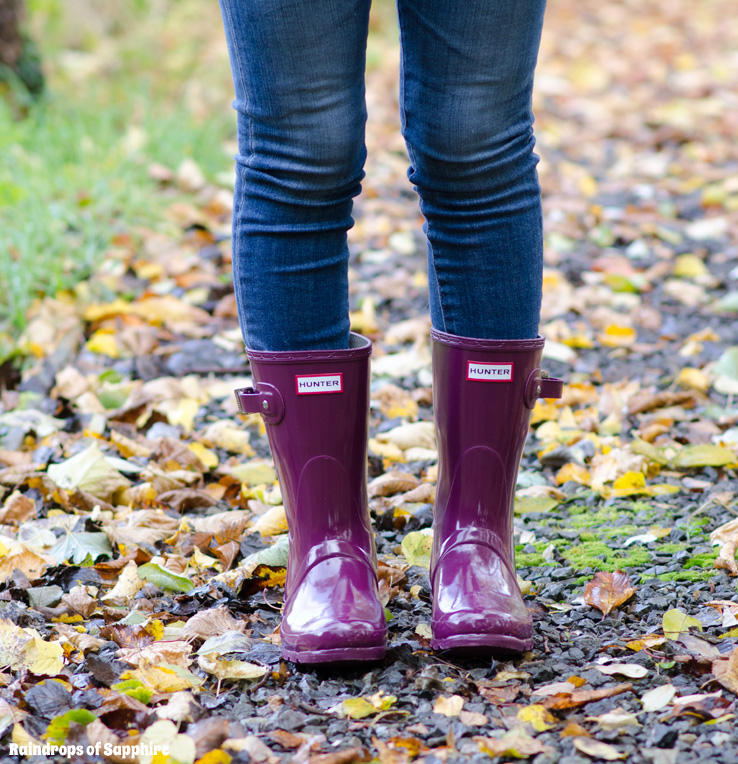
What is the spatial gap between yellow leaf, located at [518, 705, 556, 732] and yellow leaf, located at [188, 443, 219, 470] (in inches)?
35.4

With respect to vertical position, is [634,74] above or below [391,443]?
above

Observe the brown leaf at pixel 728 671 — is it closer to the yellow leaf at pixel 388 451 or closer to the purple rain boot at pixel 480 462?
the purple rain boot at pixel 480 462

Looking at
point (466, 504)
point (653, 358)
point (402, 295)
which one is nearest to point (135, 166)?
point (402, 295)

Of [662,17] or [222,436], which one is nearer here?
[222,436]

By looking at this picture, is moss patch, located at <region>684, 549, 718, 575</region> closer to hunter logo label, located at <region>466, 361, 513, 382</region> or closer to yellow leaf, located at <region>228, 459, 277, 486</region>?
hunter logo label, located at <region>466, 361, 513, 382</region>

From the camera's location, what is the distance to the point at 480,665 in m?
1.02

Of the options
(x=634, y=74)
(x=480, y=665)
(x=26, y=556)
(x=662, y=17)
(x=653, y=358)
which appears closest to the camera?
(x=480, y=665)

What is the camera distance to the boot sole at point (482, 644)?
997 mm

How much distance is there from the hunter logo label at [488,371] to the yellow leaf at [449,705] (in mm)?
370

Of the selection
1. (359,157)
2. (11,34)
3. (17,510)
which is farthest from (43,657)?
(11,34)

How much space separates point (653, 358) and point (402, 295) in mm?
754

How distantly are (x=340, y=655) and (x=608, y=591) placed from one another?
0.40 metres

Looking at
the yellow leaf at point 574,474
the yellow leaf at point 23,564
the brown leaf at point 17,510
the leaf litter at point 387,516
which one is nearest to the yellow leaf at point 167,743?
the leaf litter at point 387,516

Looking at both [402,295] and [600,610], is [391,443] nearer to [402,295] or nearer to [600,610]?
[600,610]
